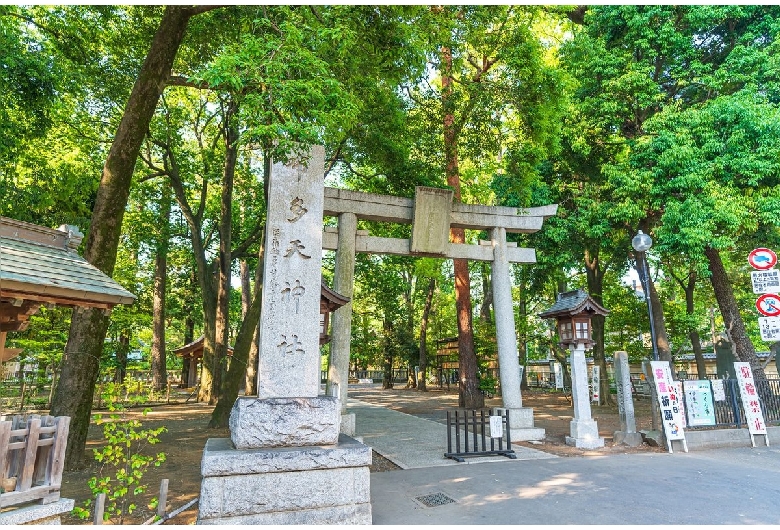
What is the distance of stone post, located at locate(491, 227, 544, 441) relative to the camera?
10.3m

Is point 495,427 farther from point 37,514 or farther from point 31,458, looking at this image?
point 31,458

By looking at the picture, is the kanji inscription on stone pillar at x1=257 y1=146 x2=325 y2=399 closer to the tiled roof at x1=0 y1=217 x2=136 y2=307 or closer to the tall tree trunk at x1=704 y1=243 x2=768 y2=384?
the tiled roof at x1=0 y1=217 x2=136 y2=307

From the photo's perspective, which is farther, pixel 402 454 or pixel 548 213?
pixel 548 213

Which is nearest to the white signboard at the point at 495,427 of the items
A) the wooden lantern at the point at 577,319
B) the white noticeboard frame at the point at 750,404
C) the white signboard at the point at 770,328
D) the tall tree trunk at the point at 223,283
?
the wooden lantern at the point at 577,319

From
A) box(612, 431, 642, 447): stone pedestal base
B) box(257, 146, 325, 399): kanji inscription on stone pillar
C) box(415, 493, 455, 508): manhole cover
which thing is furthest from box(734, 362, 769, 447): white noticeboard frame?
box(257, 146, 325, 399): kanji inscription on stone pillar

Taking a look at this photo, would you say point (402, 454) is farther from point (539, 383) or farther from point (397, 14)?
point (539, 383)

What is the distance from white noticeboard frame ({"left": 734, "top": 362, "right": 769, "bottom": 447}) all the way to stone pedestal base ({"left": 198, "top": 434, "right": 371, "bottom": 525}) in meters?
9.84

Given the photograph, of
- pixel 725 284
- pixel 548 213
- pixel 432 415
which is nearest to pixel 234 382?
pixel 432 415

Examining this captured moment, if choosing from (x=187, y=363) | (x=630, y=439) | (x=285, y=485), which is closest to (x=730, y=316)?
(x=630, y=439)

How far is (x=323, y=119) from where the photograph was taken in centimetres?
517

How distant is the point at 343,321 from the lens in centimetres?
963

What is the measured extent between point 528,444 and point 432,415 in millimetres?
5812

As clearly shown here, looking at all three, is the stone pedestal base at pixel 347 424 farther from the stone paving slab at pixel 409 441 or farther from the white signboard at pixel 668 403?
the white signboard at pixel 668 403

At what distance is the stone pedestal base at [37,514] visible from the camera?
3945mm
